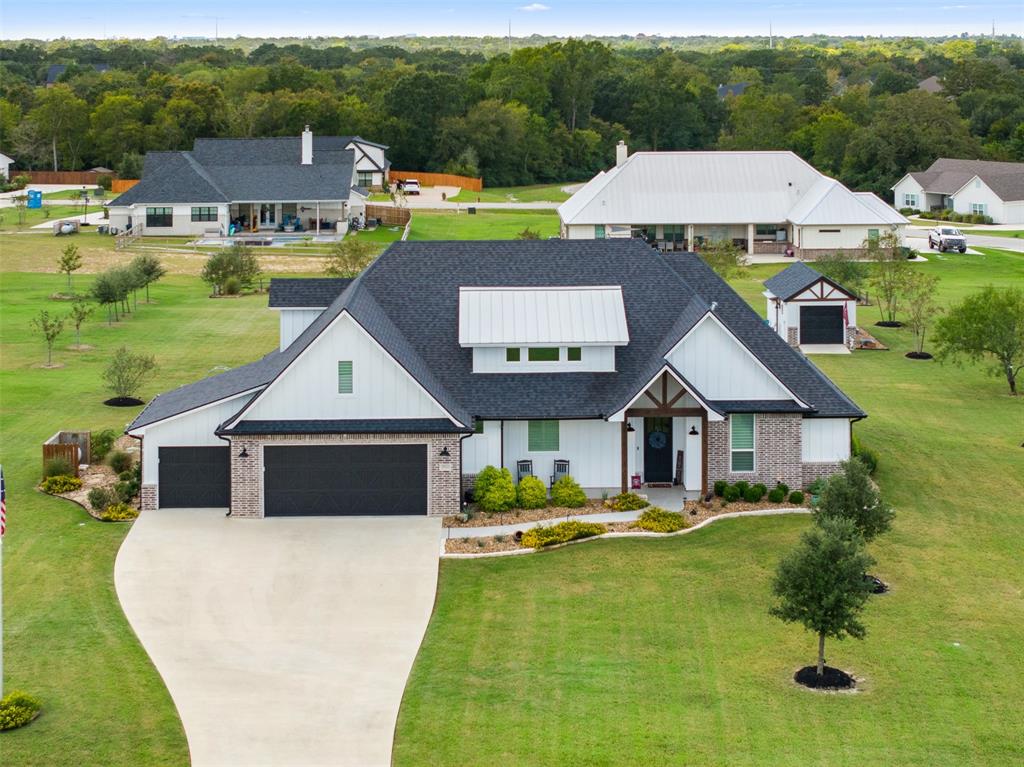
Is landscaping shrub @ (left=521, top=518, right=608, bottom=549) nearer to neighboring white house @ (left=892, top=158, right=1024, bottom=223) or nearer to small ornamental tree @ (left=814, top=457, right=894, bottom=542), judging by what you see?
small ornamental tree @ (left=814, top=457, right=894, bottom=542)

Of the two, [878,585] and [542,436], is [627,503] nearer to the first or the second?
[542,436]

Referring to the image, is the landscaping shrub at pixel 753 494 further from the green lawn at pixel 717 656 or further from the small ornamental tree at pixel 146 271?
the small ornamental tree at pixel 146 271

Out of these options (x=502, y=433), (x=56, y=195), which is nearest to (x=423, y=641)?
(x=502, y=433)

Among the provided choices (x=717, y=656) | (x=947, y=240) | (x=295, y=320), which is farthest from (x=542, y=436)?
(x=947, y=240)

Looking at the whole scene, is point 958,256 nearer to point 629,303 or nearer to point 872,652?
point 629,303

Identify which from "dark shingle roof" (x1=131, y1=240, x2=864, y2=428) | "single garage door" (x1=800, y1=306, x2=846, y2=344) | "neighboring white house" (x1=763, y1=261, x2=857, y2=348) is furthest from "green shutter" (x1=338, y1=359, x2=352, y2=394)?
"single garage door" (x1=800, y1=306, x2=846, y2=344)

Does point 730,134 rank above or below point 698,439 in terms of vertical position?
above

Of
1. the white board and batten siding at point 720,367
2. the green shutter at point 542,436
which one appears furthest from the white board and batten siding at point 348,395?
the white board and batten siding at point 720,367
